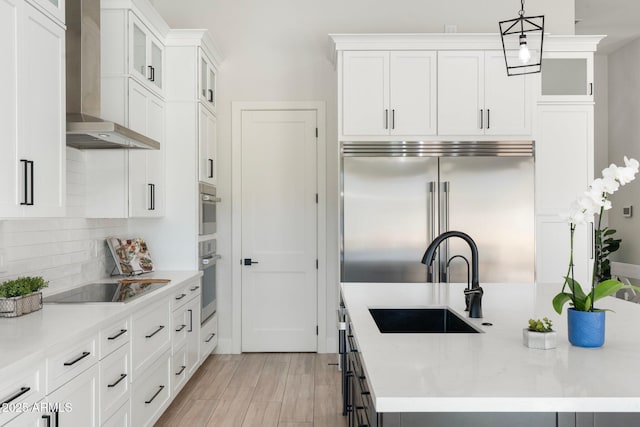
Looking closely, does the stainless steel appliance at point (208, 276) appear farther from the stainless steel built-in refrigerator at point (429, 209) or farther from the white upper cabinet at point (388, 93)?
the white upper cabinet at point (388, 93)

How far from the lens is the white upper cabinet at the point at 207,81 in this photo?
404 centimetres

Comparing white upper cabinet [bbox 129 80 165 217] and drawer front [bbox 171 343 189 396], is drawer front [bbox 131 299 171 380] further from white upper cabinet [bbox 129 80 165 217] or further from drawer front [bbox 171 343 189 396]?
white upper cabinet [bbox 129 80 165 217]

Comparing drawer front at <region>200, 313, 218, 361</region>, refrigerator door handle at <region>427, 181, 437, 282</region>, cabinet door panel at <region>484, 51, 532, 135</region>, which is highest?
cabinet door panel at <region>484, 51, 532, 135</region>

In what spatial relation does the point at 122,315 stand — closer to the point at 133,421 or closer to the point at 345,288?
the point at 133,421

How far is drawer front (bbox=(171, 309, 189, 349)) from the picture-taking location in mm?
3268

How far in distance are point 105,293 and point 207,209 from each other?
1.50 meters

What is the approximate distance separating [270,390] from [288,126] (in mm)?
2348

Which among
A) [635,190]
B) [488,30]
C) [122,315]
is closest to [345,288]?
[122,315]

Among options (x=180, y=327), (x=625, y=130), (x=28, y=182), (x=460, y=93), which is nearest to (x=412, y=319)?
(x=28, y=182)

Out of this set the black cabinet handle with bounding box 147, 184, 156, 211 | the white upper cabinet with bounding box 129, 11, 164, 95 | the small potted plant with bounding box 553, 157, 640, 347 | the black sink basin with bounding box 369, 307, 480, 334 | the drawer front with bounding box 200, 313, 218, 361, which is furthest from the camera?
the drawer front with bounding box 200, 313, 218, 361

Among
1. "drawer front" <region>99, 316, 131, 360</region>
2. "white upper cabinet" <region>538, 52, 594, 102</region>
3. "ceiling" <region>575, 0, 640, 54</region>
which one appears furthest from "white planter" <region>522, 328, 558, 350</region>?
"ceiling" <region>575, 0, 640, 54</region>

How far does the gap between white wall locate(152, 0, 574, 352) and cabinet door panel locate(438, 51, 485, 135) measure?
85 centimetres

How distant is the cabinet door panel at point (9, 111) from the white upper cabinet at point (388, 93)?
2.41 metres

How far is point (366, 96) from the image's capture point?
13.0 feet
